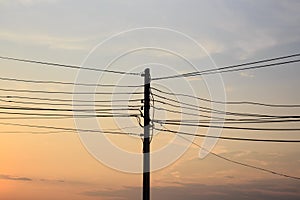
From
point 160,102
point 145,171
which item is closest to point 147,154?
point 145,171

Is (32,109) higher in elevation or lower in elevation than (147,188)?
higher

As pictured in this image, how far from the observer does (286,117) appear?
28422 millimetres

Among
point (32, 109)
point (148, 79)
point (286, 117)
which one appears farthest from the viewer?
point (32, 109)

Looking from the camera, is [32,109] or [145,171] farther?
[32,109]

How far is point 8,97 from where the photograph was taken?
32.3 meters

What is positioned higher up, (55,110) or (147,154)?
(55,110)

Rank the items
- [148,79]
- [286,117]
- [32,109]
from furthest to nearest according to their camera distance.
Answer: [32,109]
[148,79]
[286,117]

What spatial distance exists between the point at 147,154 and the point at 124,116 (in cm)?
397

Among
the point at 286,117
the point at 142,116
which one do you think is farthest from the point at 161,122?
the point at 286,117

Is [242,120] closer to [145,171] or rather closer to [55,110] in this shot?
[145,171]

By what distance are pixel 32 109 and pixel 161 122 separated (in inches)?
269

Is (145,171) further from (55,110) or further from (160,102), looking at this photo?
(55,110)

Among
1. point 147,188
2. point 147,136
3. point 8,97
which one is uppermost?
point 8,97

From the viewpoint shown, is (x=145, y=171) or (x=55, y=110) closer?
(x=145, y=171)
